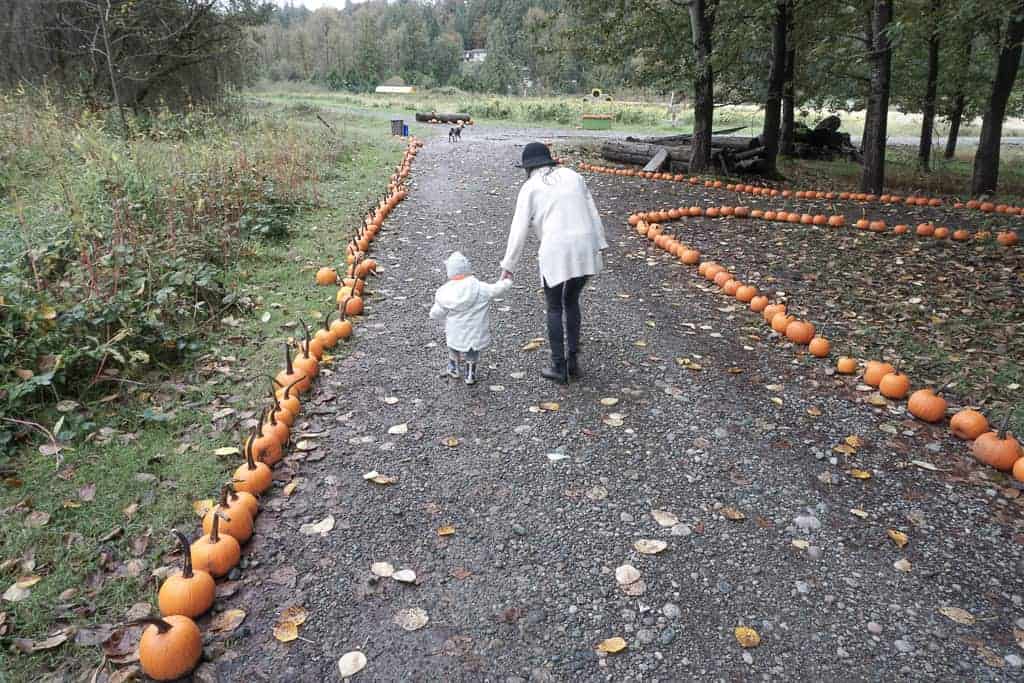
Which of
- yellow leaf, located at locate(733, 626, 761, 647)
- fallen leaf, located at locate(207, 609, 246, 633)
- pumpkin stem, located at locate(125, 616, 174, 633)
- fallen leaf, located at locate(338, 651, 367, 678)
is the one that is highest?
pumpkin stem, located at locate(125, 616, 174, 633)

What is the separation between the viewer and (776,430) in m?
4.24

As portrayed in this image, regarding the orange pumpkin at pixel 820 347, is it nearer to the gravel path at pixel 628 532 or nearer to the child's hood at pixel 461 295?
the gravel path at pixel 628 532

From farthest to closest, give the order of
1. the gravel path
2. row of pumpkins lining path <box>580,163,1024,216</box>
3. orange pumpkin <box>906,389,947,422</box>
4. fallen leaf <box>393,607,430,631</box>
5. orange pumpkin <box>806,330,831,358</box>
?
row of pumpkins lining path <box>580,163,1024,216</box> < orange pumpkin <box>806,330,831,358</box> < orange pumpkin <box>906,389,947,422</box> < fallen leaf <box>393,607,430,631</box> < the gravel path

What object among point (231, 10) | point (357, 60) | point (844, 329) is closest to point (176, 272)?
point (844, 329)

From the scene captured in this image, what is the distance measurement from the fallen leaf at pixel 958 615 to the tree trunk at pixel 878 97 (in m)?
10.2

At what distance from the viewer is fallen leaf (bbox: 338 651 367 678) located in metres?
2.46

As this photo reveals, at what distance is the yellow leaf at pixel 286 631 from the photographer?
8.56 ft

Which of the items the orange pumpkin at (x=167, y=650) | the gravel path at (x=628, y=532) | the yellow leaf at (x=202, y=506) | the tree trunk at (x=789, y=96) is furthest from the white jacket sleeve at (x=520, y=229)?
the tree trunk at (x=789, y=96)

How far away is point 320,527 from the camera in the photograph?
10.8 ft

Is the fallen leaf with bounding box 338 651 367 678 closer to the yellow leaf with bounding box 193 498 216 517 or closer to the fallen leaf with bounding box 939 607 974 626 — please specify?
the yellow leaf with bounding box 193 498 216 517

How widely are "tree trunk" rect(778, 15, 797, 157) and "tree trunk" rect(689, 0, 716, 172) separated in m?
1.98

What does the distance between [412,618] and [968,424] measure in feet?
12.2

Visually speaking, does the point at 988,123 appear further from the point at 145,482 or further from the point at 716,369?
the point at 145,482

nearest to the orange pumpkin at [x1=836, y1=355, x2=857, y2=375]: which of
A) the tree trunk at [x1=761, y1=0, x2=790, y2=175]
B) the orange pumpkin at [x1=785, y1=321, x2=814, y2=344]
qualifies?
the orange pumpkin at [x1=785, y1=321, x2=814, y2=344]
